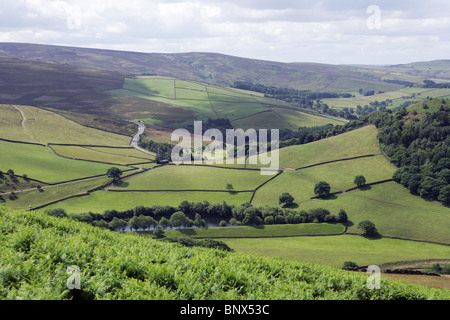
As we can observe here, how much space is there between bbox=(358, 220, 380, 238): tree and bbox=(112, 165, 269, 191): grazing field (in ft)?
145

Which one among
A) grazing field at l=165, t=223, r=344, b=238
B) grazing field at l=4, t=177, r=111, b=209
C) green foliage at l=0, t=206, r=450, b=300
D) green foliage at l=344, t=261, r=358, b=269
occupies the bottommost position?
grazing field at l=165, t=223, r=344, b=238

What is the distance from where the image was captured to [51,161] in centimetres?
13688

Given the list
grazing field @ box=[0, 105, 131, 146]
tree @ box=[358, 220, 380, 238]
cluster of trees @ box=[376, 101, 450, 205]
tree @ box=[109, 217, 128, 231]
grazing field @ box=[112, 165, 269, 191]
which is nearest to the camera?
tree @ box=[109, 217, 128, 231]

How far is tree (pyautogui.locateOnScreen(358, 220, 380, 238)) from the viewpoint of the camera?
318 feet

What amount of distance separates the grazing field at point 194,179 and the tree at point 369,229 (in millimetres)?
44132

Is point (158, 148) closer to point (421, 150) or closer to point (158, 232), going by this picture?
point (158, 232)

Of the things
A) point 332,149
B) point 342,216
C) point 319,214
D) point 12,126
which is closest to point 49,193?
point 12,126

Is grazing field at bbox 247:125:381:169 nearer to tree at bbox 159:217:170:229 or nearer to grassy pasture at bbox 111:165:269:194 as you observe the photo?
grassy pasture at bbox 111:165:269:194

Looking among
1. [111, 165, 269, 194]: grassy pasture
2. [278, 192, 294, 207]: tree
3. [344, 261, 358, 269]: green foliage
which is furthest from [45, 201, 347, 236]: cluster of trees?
[344, 261, 358, 269]: green foliage

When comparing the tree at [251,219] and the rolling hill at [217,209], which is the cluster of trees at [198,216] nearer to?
the tree at [251,219]

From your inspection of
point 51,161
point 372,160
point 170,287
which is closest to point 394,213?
point 372,160

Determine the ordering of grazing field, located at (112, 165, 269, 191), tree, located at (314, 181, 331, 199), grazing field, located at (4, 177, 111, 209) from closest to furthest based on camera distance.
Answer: grazing field, located at (4, 177, 111, 209) < tree, located at (314, 181, 331, 199) < grazing field, located at (112, 165, 269, 191)

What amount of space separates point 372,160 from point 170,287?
450 ft
